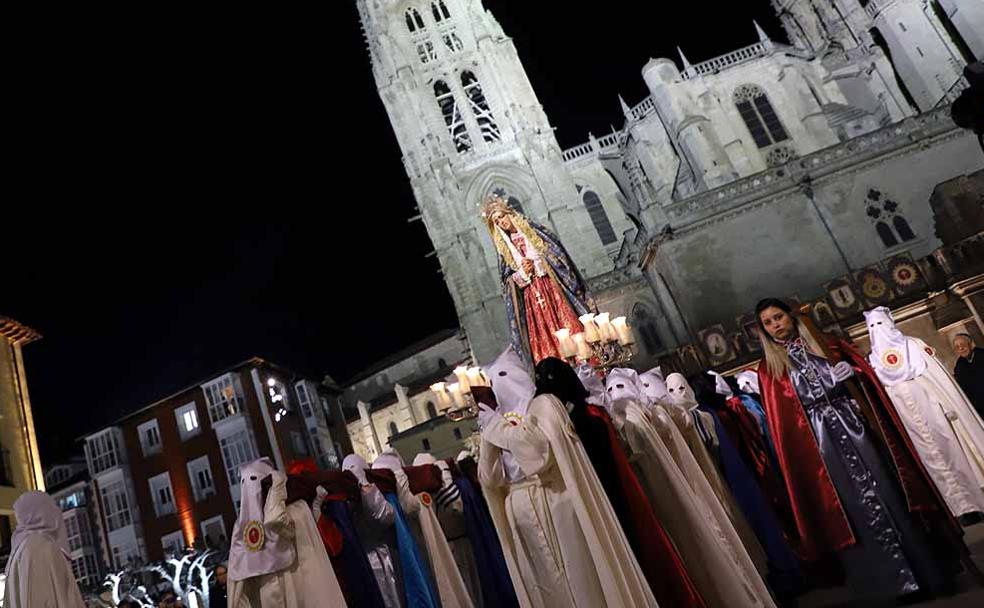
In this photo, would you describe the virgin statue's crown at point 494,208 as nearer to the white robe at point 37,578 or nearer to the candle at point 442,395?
the candle at point 442,395

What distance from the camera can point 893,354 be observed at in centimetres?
618

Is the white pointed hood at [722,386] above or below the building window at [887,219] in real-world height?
below

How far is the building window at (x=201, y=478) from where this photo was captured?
97.2 ft

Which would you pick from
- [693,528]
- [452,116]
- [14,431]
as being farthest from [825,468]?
[452,116]

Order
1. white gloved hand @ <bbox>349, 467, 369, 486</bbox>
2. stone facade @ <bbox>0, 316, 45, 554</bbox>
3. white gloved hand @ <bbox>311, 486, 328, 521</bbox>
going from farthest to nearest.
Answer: stone facade @ <bbox>0, 316, 45, 554</bbox> → white gloved hand @ <bbox>349, 467, 369, 486</bbox> → white gloved hand @ <bbox>311, 486, 328, 521</bbox>

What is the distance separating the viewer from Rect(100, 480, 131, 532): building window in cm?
3125

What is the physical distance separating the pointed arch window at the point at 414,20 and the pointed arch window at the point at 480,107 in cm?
500

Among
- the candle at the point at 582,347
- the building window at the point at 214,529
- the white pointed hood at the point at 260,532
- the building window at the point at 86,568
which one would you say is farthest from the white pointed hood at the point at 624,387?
the building window at the point at 86,568

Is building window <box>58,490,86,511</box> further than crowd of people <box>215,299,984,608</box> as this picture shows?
Yes

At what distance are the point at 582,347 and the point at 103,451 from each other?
33.0 m

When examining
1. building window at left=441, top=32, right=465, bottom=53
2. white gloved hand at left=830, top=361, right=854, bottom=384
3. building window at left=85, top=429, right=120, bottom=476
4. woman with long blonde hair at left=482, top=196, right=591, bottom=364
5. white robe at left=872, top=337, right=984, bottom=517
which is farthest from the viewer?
building window at left=441, top=32, right=465, bottom=53

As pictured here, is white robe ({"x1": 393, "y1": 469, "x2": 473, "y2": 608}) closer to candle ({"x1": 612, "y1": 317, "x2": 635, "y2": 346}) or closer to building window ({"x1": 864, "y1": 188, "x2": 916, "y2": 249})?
candle ({"x1": 612, "y1": 317, "x2": 635, "y2": 346})

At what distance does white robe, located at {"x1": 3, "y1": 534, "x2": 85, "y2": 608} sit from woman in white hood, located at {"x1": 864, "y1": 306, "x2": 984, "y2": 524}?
7.46 meters

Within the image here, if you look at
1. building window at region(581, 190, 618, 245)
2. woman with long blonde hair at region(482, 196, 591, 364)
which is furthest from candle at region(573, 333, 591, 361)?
building window at region(581, 190, 618, 245)
